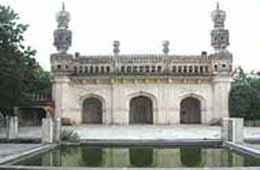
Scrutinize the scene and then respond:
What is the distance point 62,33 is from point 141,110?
7.52 meters

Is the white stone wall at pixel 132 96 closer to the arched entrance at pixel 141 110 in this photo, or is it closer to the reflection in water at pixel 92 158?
the arched entrance at pixel 141 110

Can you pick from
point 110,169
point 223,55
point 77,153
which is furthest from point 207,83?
point 110,169

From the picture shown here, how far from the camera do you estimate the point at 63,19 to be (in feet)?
108

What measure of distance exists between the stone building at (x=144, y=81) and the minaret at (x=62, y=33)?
64mm

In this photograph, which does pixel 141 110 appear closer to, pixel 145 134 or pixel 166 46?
pixel 166 46

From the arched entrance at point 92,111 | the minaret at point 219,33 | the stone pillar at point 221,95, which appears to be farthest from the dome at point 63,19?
the stone pillar at point 221,95

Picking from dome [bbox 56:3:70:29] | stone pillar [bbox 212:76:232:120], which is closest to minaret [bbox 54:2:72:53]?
dome [bbox 56:3:70:29]

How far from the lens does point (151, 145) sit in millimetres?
16562

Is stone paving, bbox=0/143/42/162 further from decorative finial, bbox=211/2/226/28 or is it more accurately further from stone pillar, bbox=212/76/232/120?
decorative finial, bbox=211/2/226/28

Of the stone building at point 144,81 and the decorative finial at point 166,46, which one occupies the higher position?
the decorative finial at point 166,46

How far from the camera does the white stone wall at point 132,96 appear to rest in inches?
1240

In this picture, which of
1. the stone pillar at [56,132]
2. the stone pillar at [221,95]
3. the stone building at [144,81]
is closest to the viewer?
the stone pillar at [56,132]

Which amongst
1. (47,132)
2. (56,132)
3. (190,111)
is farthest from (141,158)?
(190,111)

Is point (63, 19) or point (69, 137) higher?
point (63, 19)
